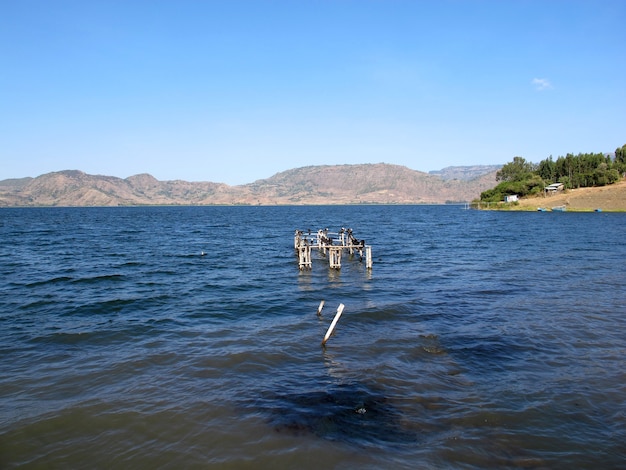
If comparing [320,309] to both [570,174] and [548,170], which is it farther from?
[548,170]

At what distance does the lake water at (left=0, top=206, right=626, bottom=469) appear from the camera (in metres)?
8.95

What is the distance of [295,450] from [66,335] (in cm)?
1196

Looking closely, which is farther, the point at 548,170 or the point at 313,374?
the point at 548,170

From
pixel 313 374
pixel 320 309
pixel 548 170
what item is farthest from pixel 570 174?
pixel 313 374

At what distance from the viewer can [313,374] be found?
12.6m

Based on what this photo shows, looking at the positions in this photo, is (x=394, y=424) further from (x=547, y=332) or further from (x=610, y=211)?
(x=610, y=211)

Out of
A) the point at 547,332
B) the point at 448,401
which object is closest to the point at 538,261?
the point at 547,332

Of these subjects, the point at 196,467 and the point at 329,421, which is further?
the point at 329,421

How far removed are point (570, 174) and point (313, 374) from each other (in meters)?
147

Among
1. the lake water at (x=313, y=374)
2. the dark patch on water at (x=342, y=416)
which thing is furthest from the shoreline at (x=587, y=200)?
the dark patch on water at (x=342, y=416)

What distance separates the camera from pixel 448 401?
35.6ft

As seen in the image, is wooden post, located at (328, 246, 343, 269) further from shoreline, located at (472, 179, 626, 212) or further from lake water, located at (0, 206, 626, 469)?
A: shoreline, located at (472, 179, 626, 212)

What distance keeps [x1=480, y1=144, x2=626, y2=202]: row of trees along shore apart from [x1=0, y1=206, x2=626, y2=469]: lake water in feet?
364

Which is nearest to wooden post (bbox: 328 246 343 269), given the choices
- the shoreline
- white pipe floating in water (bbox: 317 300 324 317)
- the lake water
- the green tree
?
the lake water
